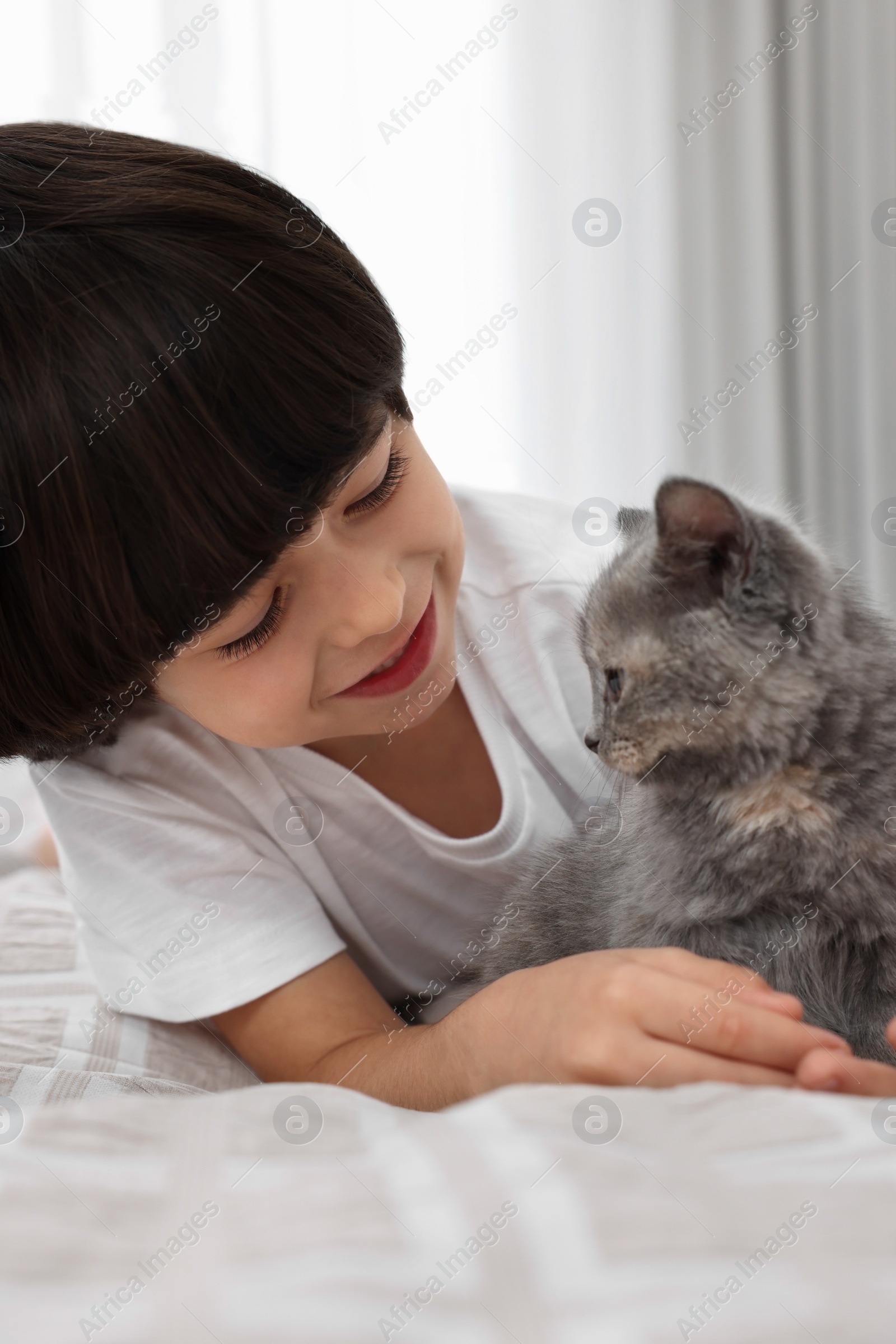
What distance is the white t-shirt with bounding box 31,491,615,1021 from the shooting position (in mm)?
1156

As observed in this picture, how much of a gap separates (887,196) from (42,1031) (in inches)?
103

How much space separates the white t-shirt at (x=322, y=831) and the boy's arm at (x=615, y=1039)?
23cm

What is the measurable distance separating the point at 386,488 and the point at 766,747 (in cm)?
46

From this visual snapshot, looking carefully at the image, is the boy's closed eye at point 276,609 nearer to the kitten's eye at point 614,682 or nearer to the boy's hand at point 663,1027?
the kitten's eye at point 614,682

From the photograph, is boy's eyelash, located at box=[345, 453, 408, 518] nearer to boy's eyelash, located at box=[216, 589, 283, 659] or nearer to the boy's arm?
boy's eyelash, located at box=[216, 589, 283, 659]

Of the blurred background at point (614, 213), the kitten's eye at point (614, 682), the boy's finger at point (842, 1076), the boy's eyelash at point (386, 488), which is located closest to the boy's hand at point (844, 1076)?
the boy's finger at point (842, 1076)

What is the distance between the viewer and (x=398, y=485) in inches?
40.7

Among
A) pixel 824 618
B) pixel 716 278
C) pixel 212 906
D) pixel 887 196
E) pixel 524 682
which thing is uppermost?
pixel 887 196

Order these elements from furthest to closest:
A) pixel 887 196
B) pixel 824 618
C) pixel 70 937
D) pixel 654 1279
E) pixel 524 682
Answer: pixel 887 196
pixel 70 937
pixel 524 682
pixel 824 618
pixel 654 1279

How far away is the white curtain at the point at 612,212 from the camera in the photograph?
245cm

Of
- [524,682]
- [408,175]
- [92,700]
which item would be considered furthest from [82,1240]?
[408,175]

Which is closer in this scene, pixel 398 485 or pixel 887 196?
pixel 398 485

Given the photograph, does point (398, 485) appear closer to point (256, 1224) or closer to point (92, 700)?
→ point (92, 700)

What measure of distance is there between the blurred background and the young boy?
1380 mm
